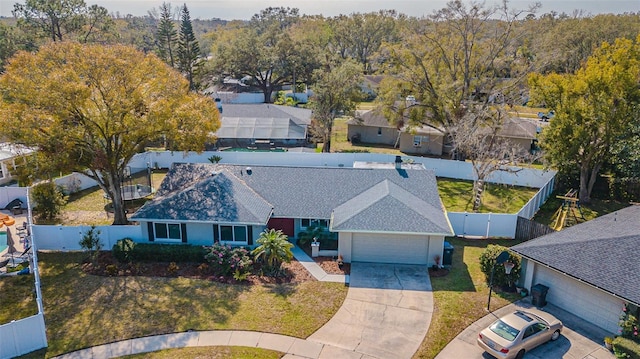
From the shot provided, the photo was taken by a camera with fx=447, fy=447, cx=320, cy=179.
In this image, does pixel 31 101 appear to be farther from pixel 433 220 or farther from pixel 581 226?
pixel 581 226

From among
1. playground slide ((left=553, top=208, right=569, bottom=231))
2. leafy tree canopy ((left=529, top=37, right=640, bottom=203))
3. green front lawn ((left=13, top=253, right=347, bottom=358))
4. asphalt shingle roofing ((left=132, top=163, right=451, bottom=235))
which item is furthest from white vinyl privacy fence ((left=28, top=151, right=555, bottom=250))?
leafy tree canopy ((left=529, top=37, right=640, bottom=203))

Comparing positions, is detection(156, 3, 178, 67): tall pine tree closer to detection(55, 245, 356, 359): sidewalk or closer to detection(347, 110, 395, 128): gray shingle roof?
detection(347, 110, 395, 128): gray shingle roof

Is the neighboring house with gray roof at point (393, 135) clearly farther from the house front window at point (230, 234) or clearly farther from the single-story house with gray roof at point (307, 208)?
the house front window at point (230, 234)

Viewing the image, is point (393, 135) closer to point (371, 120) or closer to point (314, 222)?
point (371, 120)

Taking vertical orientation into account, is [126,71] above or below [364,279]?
above

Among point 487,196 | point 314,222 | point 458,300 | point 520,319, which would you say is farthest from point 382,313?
point 487,196

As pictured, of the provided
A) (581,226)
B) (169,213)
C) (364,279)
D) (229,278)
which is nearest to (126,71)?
(169,213)
